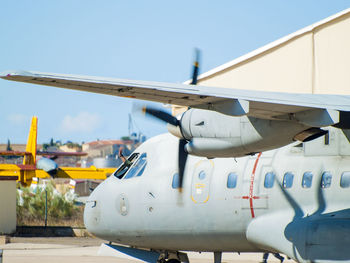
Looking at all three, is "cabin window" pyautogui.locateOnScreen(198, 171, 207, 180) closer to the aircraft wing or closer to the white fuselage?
the white fuselage

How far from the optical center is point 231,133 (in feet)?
33.5

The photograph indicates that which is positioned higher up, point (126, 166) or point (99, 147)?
point (99, 147)

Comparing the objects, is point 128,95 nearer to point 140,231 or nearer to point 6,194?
point 140,231

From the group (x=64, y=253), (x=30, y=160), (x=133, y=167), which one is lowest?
(x=64, y=253)

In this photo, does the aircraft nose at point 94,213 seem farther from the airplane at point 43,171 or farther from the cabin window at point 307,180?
the airplane at point 43,171

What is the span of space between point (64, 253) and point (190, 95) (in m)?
16.5

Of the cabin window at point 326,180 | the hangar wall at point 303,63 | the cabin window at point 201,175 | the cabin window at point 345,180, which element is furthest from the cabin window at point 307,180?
the hangar wall at point 303,63

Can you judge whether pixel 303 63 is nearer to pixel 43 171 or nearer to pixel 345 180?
pixel 345 180

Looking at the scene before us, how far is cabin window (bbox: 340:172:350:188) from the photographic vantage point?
38.6 feet

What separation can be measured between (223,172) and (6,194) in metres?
20.2

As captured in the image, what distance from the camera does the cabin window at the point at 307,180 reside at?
12.2 meters

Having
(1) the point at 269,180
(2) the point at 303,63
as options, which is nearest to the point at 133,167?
(1) the point at 269,180

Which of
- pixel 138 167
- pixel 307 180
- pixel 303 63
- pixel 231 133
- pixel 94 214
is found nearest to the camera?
pixel 231 133

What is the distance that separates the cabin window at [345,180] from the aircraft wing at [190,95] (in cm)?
290
